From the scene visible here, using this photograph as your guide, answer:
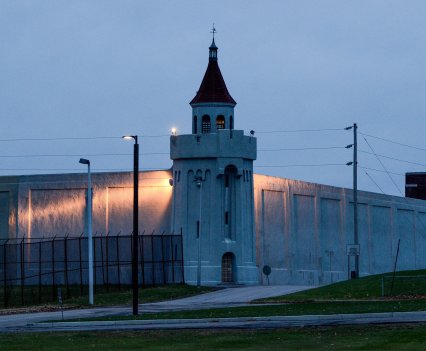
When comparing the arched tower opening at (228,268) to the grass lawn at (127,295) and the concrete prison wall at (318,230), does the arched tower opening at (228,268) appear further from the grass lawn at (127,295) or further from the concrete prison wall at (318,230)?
the grass lawn at (127,295)

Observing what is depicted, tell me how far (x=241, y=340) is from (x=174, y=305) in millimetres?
26773

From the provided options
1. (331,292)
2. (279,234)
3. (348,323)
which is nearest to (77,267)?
(279,234)

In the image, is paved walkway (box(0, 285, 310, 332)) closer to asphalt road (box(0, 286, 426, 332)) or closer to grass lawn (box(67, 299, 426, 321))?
asphalt road (box(0, 286, 426, 332))

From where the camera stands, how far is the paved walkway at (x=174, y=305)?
4637 cm

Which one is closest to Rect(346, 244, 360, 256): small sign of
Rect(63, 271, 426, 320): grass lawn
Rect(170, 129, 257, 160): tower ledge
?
Rect(170, 129, 257, 160): tower ledge

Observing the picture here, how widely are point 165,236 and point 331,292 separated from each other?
18148 millimetres

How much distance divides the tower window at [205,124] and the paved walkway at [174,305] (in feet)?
42.8

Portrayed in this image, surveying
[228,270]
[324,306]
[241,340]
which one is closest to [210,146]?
[228,270]

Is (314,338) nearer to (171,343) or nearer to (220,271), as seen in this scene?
(171,343)

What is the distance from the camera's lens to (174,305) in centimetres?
5750

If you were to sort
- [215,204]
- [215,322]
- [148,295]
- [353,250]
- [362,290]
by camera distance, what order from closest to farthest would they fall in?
[215,322] < [362,290] < [148,295] < [353,250] < [215,204]

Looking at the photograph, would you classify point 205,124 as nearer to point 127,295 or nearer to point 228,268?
point 228,268

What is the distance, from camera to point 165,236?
3088 inches

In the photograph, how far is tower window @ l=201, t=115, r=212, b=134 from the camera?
8231 centimetres
